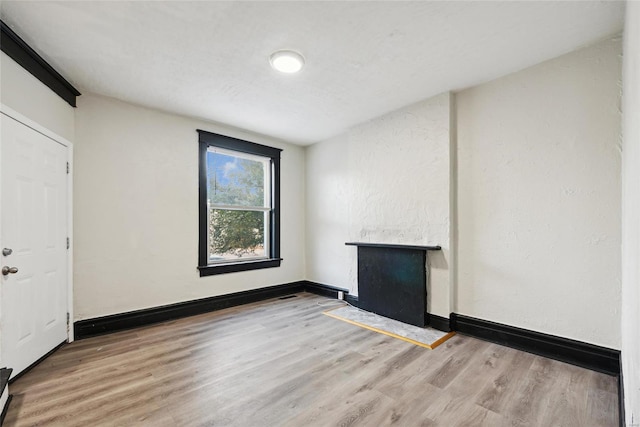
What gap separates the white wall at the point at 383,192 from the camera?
3203 millimetres

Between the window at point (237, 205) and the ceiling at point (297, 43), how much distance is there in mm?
1053

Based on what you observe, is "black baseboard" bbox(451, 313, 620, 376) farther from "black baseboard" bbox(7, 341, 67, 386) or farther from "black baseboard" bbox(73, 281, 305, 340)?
"black baseboard" bbox(7, 341, 67, 386)

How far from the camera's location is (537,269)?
258 centimetres

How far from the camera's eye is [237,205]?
4348 mm

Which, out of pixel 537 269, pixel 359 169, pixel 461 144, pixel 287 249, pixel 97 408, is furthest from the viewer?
pixel 287 249

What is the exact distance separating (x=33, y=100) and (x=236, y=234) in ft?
8.65

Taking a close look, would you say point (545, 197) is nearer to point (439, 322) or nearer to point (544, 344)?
point (544, 344)

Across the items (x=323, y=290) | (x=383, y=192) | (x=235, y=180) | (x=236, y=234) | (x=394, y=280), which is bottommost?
(x=323, y=290)

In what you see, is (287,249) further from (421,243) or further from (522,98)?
(522,98)

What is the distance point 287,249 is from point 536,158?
365 centimetres

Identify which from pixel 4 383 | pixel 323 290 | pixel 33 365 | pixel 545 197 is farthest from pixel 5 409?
pixel 545 197

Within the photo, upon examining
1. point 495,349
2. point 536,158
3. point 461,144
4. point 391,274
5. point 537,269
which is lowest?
point 495,349

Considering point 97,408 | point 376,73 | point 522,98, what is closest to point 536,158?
point 522,98

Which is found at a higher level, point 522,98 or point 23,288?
point 522,98
